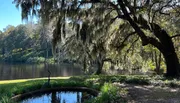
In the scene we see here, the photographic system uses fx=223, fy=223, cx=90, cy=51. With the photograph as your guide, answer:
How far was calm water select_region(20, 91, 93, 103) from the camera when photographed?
820 cm

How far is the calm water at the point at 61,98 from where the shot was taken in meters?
Answer: 8.20

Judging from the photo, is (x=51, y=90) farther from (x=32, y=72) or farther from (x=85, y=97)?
(x=32, y=72)

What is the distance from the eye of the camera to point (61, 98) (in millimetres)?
8695

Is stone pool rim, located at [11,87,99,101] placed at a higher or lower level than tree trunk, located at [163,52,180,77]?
lower

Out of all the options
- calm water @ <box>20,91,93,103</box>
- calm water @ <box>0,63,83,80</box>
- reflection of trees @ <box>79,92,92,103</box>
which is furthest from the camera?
calm water @ <box>0,63,83,80</box>

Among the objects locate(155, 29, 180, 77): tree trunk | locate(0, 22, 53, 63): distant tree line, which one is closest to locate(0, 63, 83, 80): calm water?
locate(155, 29, 180, 77): tree trunk

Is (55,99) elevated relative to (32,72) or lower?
lower

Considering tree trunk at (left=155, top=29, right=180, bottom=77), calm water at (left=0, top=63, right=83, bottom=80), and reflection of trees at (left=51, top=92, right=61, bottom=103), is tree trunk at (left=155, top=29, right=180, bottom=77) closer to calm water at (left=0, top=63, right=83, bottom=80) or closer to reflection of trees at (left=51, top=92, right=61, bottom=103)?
reflection of trees at (left=51, top=92, right=61, bottom=103)

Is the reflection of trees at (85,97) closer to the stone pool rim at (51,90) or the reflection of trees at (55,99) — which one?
the stone pool rim at (51,90)

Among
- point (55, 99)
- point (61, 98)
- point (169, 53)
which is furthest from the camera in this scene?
point (169, 53)

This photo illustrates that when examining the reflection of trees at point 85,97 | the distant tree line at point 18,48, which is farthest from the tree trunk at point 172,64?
the distant tree line at point 18,48

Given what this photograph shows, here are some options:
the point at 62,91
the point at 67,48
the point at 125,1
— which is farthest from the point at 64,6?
the point at 67,48

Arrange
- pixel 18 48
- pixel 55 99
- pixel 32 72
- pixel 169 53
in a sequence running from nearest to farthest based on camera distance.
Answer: pixel 55 99 → pixel 169 53 → pixel 32 72 → pixel 18 48

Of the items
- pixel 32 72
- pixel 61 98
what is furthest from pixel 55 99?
pixel 32 72
